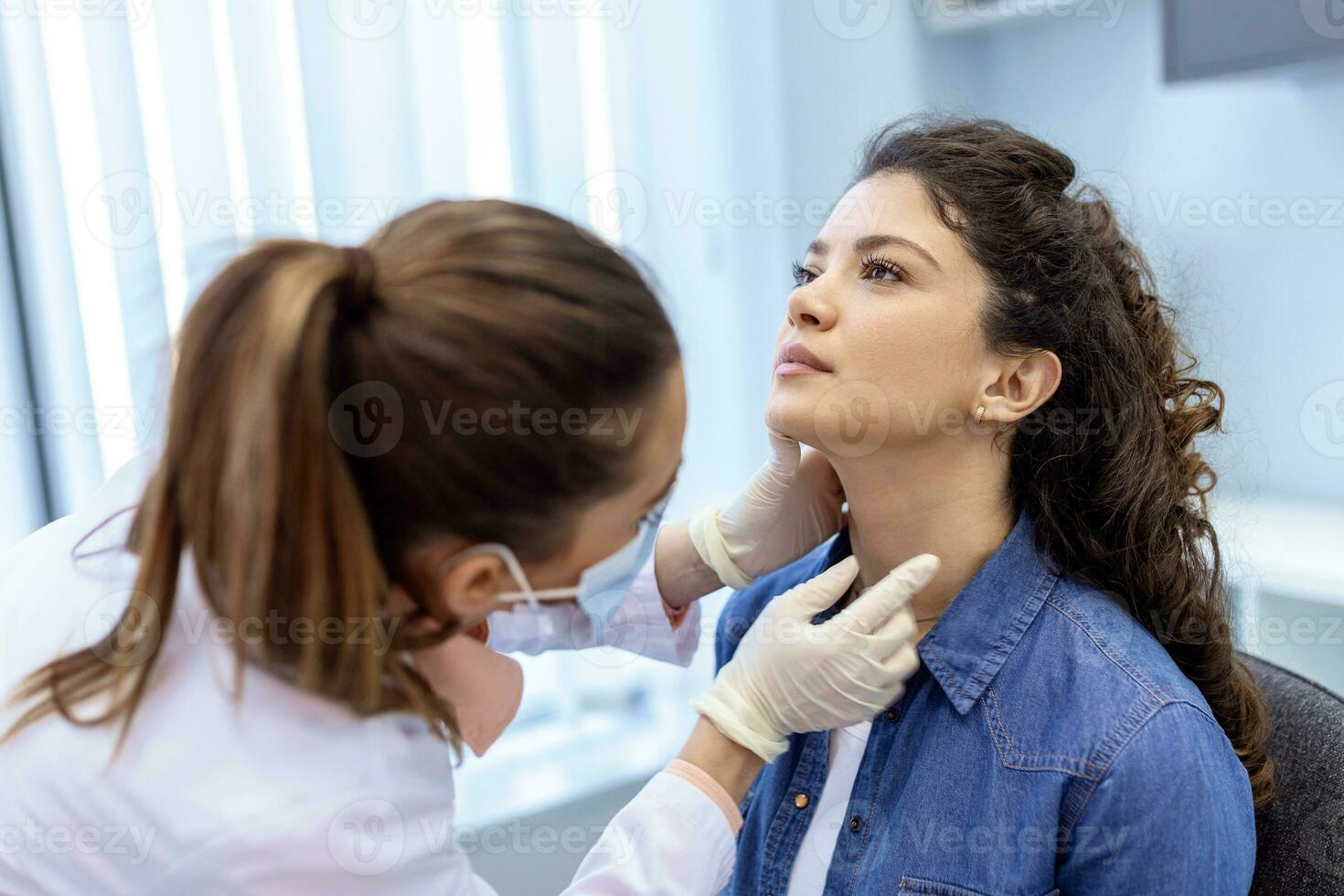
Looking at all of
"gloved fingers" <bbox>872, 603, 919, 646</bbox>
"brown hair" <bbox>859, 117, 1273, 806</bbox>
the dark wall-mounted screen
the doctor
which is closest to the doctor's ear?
the doctor

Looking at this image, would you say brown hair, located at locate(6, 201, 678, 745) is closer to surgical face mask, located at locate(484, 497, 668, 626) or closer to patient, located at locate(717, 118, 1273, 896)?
surgical face mask, located at locate(484, 497, 668, 626)

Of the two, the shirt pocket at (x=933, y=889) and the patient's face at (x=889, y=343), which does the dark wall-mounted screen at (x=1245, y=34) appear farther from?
the shirt pocket at (x=933, y=889)

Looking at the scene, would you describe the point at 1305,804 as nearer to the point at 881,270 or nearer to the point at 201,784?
the point at 881,270

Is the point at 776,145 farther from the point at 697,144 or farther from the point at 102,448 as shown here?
the point at 102,448

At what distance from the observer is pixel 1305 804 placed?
1.06 m

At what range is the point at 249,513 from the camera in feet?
2.30

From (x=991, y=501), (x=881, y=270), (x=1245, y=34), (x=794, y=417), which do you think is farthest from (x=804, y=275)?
(x=1245, y=34)

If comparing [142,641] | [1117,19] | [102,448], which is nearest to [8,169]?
[102,448]

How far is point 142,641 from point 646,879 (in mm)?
469

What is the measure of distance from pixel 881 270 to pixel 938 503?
0.28 metres

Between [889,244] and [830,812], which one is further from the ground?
[889,244]

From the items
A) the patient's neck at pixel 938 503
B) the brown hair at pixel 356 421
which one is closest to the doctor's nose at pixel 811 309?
the patient's neck at pixel 938 503

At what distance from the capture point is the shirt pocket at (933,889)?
3.40ft

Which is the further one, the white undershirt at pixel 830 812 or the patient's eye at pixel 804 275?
the patient's eye at pixel 804 275
